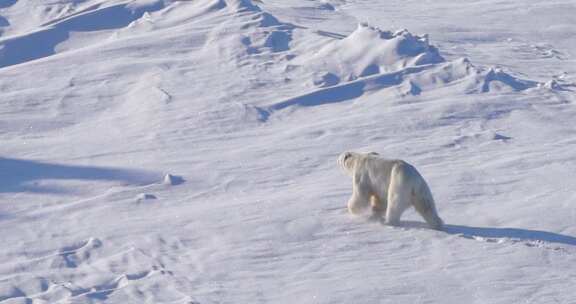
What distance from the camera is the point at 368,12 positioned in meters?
20.9

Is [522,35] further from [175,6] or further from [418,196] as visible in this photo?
[418,196]

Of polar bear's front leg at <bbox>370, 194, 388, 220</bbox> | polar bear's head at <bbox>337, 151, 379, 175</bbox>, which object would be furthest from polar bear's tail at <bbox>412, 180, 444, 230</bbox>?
polar bear's head at <bbox>337, 151, 379, 175</bbox>

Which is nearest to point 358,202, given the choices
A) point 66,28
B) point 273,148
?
point 273,148

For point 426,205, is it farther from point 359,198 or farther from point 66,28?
point 66,28

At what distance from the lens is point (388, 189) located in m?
9.70

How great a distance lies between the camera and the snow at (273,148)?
28.5 feet

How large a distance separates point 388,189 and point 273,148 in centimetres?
326

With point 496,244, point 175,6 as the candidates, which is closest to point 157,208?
point 496,244

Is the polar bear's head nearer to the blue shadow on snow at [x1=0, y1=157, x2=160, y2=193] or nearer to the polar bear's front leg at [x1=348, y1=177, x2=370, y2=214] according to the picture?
the polar bear's front leg at [x1=348, y1=177, x2=370, y2=214]

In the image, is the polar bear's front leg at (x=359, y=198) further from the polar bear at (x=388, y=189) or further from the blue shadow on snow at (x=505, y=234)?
the blue shadow on snow at (x=505, y=234)

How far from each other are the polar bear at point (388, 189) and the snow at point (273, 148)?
0.16m

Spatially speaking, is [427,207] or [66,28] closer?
[427,207]

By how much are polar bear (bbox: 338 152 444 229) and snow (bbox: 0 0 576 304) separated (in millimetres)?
158

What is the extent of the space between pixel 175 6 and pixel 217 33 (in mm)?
2148
